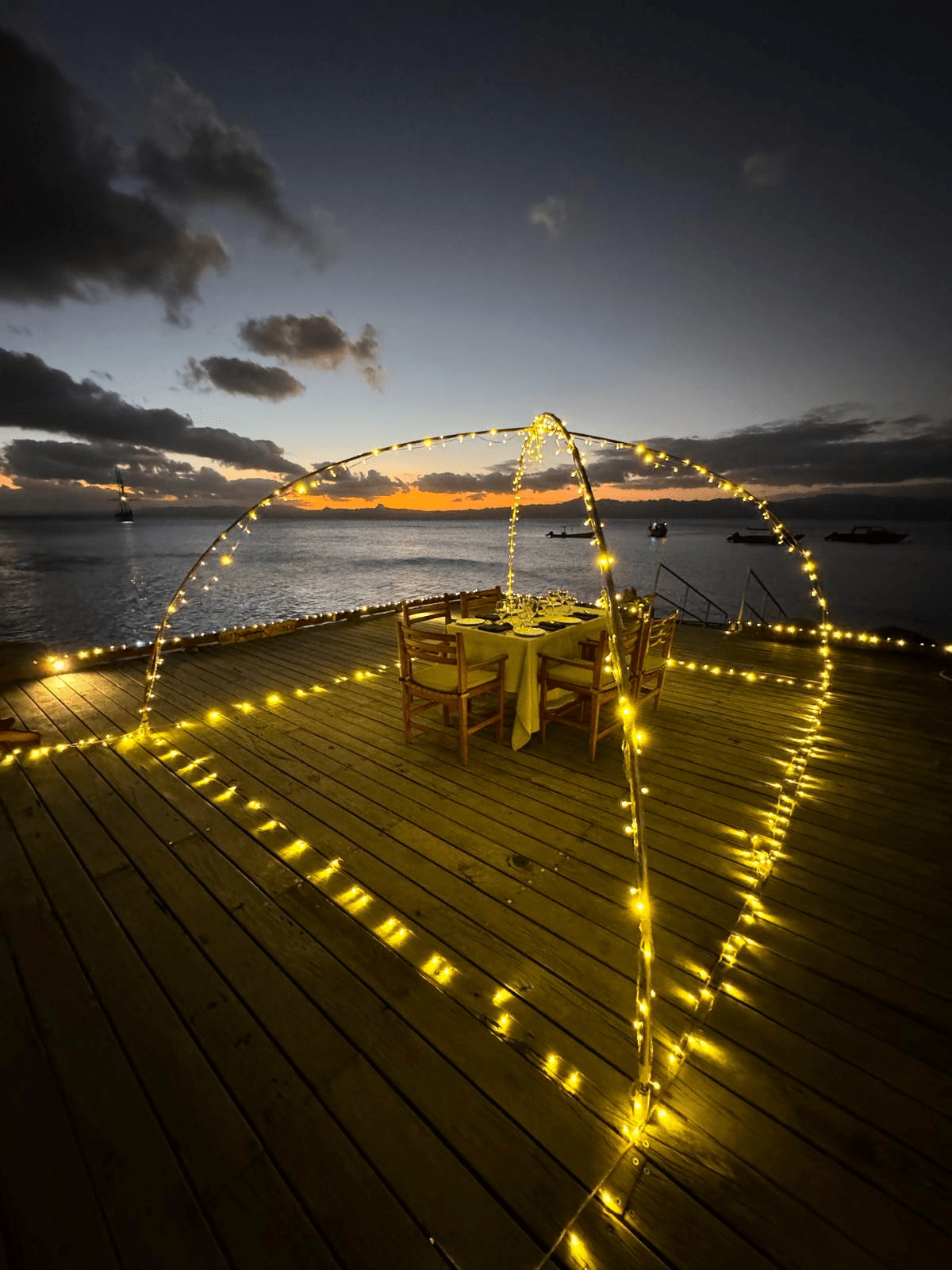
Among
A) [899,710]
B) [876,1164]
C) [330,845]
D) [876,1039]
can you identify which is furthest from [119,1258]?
[899,710]

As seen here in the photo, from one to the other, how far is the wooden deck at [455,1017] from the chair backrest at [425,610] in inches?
56.2

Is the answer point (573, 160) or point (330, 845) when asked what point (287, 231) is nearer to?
point (573, 160)

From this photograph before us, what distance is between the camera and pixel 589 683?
14.2 ft

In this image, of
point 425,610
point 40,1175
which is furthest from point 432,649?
point 425,610

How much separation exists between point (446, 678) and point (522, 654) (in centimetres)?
73

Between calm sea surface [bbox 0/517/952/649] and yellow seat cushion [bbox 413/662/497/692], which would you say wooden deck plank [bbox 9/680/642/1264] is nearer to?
yellow seat cushion [bbox 413/662/497/692]

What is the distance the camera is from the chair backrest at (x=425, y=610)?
4.75 m

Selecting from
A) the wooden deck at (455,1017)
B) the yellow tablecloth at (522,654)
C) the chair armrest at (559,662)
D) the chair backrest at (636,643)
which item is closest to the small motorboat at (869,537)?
the chair backrest at (636,643)

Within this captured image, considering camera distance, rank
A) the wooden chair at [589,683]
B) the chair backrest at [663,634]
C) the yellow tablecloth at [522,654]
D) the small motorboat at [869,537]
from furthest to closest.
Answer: the small motorboat at [869,537]
the chair backrest at [663,634]
the yellow tablecloth at [522,654]
the wooden chair at [589,683]

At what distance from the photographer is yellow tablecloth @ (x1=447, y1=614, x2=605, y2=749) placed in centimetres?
420

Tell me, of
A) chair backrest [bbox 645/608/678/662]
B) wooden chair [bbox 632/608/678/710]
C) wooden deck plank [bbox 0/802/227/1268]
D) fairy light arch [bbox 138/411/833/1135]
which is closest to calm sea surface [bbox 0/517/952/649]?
wooden deck plank [bbox 0/802/227/1268]

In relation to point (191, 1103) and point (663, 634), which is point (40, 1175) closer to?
point (191, 1103)

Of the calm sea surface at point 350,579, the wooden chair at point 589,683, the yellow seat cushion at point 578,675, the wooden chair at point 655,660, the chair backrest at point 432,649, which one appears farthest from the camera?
the calm sea surface at point 350,579

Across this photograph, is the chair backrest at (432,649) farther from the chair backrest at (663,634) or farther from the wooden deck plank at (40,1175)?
the wooden deck plank at (40,1175)
